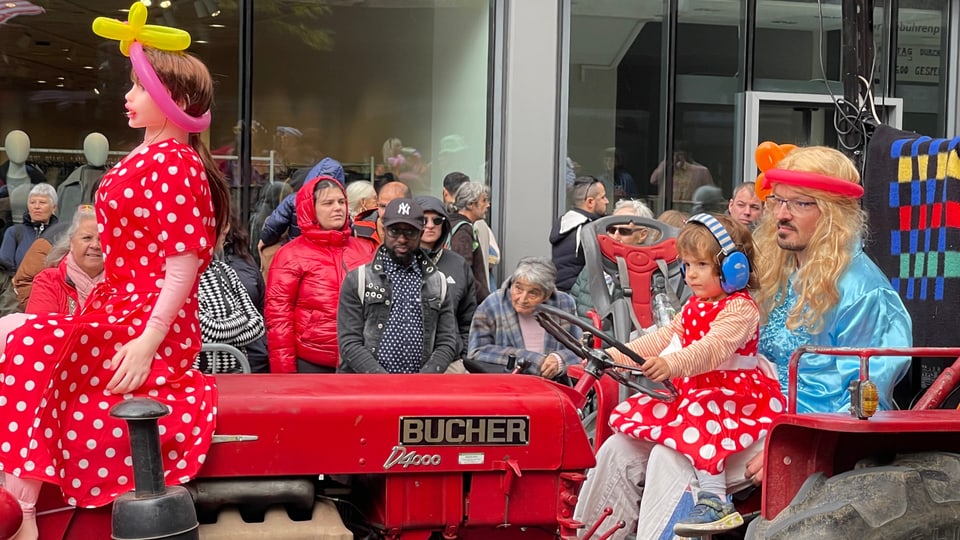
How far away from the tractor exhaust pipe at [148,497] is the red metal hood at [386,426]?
A: 339 millimetres

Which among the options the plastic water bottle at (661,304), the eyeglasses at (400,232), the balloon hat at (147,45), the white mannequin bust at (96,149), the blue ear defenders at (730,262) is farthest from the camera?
the white mannequin bust at (96,149)

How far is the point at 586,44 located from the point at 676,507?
8.18 metres

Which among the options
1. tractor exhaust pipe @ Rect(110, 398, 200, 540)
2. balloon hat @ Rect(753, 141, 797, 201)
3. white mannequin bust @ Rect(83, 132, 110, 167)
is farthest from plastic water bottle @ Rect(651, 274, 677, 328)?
white mannequin bust @ Rect(83, 132, 110, 167)

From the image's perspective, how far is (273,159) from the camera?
11219 millimetres

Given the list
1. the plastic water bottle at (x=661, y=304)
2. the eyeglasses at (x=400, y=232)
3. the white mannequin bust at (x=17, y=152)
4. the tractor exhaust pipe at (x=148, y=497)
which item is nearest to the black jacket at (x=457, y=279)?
the eyeglasses at (x=400, y=232)

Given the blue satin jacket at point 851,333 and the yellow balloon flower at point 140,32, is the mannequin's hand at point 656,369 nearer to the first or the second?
the blue satin jacket at point 851,333

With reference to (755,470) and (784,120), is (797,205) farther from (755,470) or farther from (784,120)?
(784,120)

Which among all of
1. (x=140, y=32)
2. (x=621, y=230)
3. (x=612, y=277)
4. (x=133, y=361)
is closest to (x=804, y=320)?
(x=612, y=277)

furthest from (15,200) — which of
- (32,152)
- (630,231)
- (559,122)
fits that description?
(630,231)

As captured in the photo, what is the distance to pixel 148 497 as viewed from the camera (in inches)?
136

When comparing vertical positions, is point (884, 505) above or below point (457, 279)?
below

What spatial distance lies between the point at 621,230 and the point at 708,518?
2.91m

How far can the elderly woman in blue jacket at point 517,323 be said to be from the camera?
6.89 m

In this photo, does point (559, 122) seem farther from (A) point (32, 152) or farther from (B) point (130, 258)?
(B) point (130, 258)
